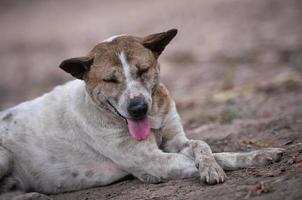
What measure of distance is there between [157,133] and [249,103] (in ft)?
10.2

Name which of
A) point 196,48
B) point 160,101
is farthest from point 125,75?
point 196,48

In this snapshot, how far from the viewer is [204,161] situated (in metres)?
5.80

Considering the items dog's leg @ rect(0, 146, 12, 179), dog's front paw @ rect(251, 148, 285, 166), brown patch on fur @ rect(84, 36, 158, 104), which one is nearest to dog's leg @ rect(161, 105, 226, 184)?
dog's front paw @ rect(251, 148, 285, 166)

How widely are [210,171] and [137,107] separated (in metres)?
0.91

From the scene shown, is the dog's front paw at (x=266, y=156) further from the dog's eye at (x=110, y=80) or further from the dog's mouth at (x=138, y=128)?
the dog's eye at (x=110, y=80)

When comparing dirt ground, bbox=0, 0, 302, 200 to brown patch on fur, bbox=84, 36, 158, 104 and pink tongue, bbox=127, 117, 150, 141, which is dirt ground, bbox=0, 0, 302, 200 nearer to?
pink tongue, bbox=127, 117, 150, 141

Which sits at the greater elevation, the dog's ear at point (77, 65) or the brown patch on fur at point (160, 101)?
the dog's ear at point (77, 65)

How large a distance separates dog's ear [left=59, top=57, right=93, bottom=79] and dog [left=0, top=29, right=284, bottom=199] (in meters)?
0.01

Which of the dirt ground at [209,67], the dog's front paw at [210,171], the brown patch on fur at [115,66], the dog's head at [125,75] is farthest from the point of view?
the brown patch on fur at [115,66]

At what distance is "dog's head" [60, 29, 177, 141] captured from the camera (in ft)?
19.6

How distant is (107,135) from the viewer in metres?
6.30

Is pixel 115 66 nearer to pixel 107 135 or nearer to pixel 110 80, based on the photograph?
pixel 110 80

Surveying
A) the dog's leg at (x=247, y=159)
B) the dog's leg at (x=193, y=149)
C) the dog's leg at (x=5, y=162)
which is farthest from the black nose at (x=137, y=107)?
the dog's leg at (x=5, y=162)

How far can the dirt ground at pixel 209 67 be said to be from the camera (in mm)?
5809
